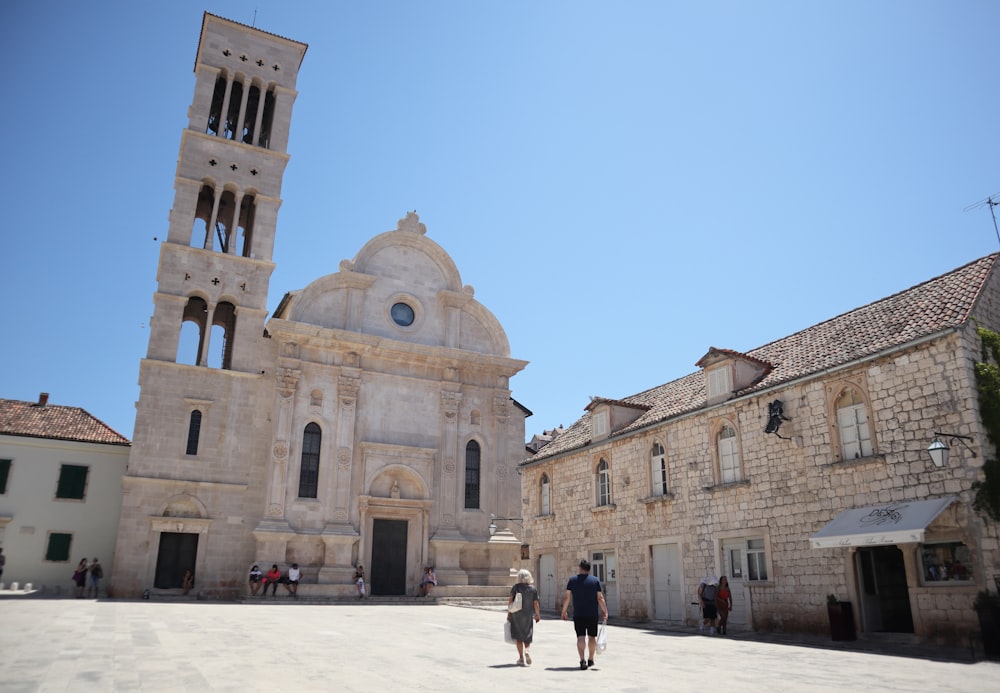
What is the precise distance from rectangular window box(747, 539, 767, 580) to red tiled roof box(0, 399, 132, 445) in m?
28.3

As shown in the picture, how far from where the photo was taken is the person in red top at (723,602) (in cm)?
1711

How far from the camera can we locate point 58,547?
3092cm

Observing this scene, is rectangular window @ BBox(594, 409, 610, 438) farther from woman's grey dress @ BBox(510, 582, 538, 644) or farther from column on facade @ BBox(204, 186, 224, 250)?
column on facade @ BBox(204, 186, 224, 250)

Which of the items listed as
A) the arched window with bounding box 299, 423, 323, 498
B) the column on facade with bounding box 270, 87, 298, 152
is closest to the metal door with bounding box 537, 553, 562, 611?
the arched window with bounding box 299, 423, 323, 498

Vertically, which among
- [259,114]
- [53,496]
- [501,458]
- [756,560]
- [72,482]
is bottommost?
[756,560]

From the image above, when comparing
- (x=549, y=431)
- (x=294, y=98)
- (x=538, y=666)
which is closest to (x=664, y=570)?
(x=538, y=666)

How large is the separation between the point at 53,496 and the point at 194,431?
7.61m

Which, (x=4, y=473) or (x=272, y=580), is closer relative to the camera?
(x=272, y=580)

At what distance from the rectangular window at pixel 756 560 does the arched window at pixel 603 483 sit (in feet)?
20.4

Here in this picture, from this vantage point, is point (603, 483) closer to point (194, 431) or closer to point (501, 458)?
point (501, 458)

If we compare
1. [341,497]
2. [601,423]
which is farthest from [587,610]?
[341,497]

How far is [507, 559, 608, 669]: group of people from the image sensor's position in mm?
10500

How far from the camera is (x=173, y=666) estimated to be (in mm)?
9234

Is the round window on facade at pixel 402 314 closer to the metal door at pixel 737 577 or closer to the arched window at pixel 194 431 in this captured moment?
the arched window at pixel 194 431
